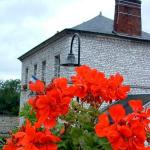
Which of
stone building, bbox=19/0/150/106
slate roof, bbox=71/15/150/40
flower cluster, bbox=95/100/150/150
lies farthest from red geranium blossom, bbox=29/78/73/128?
slate roof, bbox=71/15/150/40

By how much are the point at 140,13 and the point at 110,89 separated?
18.9m

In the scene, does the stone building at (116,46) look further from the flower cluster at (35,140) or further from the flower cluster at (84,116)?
the flower cluster at (35,140)

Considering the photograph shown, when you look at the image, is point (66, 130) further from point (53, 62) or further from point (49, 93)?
point (53, 62)

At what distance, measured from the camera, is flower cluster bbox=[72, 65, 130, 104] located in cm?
220

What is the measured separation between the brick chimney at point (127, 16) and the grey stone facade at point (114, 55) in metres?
0.49

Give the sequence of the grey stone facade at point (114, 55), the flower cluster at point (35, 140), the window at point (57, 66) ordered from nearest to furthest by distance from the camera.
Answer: the flower cluster at point (35, 140), the grey stone facade at point (114, 55), the window at point (57, 66)

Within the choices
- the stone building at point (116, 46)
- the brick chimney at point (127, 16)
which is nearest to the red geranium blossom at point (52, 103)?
the stone building at point (116, 46)

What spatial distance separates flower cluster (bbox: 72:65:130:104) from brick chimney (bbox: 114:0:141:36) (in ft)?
60.3

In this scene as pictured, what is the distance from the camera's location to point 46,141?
6.57 feet

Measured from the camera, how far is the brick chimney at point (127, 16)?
805 inches

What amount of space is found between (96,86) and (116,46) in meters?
18.9

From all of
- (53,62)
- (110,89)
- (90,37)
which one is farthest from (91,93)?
(53,62)

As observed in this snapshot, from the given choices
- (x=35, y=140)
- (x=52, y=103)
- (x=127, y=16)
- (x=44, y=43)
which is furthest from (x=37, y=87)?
(x=44, y=43)

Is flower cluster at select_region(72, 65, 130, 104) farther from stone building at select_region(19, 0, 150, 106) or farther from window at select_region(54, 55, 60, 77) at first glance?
window at select_region(54, 55, 60, 77)
